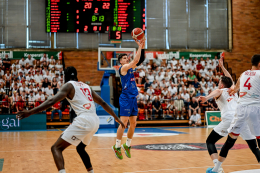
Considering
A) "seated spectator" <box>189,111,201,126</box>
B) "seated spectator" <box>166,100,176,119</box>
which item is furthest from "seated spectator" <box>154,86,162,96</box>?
"seated spectator" <box>189,111,201,126</box>

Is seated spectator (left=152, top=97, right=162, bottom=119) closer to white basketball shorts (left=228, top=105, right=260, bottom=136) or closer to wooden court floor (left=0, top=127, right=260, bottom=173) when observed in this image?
wooden court floor (left=0, top=127, right=260, bottom=173)

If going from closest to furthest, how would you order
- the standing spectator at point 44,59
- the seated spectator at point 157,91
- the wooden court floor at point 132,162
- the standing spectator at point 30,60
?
the wooden court floor at point 132,162 → the seated spectator at point 157,91 → the standing spectator at point 30,60 → the standing spectator at point 44,59

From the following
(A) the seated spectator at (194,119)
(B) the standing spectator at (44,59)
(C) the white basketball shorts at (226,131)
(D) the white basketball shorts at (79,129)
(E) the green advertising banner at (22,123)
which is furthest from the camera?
(B) the standing spectator at (44,59)

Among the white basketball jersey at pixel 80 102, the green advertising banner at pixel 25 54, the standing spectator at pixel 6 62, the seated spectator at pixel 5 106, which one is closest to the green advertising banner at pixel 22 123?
the seated spectator at pixel 5 106

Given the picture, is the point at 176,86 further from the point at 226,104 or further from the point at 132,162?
the point at 226,104

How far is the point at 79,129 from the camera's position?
13.3ft

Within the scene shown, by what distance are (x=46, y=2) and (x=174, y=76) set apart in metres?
9.43

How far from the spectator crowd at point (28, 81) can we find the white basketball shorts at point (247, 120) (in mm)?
12553

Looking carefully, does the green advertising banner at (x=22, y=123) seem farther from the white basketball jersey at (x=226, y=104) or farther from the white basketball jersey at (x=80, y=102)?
the white basketball jersey at (x=80, y=102)

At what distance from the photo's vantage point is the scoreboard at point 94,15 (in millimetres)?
18609

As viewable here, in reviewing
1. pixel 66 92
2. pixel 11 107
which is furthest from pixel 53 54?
pixel 66 92

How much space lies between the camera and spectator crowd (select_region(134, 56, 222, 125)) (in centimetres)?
1739

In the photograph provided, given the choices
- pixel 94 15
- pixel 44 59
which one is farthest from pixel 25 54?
pixel 94 15

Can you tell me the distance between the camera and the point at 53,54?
20891 mm
